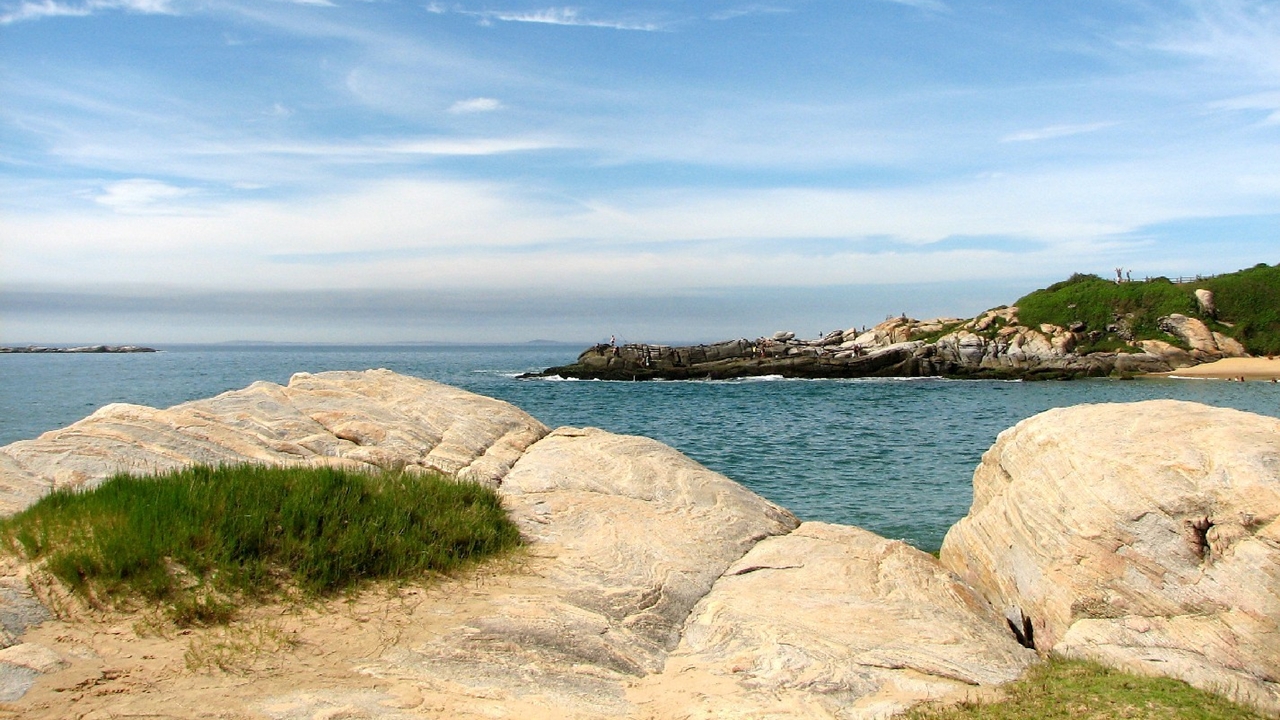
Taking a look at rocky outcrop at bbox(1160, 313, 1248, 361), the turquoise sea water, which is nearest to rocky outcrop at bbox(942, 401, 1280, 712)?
the turquoise sea water

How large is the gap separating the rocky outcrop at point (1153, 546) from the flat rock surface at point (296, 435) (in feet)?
24.3

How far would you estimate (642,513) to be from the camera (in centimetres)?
1095

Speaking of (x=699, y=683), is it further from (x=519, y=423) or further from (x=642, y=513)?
(x=519, y=423)

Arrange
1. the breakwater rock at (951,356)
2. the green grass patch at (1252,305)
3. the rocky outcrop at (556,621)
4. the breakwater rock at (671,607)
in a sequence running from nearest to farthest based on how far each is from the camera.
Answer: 1. the rocky outcrop at (556,621)
2. the breakwater rock at (671,607)
3. the breakwater rock at (951,356)
4. the green grass patch at (1252,305)

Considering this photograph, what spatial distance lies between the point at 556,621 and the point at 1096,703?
4.88m

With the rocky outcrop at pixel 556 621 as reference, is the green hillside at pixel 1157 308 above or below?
above

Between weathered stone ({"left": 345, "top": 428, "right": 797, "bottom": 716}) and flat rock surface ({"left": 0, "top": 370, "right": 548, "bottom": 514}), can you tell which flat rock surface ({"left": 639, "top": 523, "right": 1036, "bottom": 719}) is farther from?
flat rock surface ({"left": 0, "top": 370, "right": 548, "bottom": 514})

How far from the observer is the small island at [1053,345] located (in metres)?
79.5

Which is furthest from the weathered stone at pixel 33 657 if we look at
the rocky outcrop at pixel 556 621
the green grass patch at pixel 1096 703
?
the green grass patch at pixel 1096 703

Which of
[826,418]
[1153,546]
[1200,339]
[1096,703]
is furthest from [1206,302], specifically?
[1096,703]

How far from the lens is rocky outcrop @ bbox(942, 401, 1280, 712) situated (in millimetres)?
7605

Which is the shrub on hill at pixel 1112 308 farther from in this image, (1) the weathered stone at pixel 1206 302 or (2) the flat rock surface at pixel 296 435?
(2) the flat rock surface at pixel 296 435

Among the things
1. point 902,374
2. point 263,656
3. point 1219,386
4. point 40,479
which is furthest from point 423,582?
point 902,374

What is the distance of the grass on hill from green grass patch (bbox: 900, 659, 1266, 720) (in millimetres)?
5345
